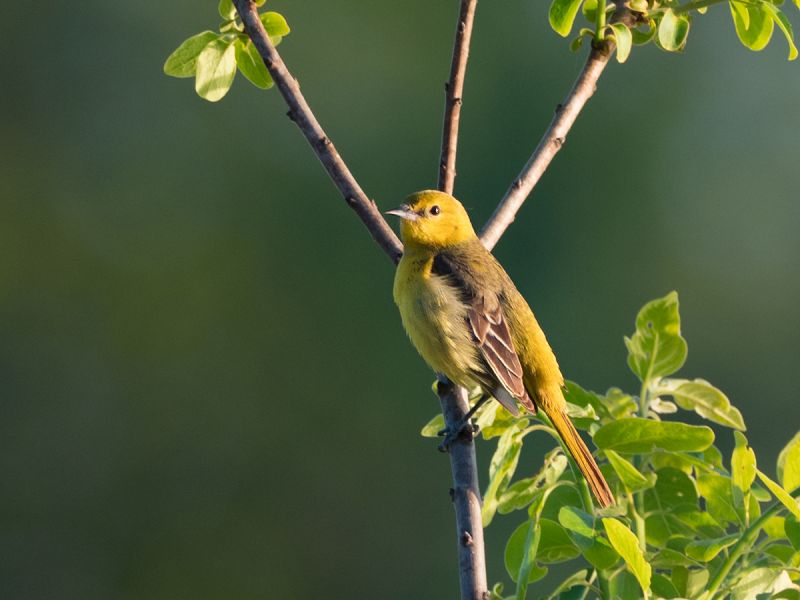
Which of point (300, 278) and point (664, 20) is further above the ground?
point (300, 278)

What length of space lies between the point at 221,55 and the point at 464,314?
1.27 metres

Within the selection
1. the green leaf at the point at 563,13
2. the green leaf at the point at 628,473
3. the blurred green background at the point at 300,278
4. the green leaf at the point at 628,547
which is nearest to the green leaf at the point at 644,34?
the green leaf at the point at 563,13

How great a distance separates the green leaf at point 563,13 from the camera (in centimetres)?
256

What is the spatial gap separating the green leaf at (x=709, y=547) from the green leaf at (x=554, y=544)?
7.3 inches

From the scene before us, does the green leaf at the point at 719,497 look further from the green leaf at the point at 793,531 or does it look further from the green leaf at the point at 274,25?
the green leaf at the point at 274,25

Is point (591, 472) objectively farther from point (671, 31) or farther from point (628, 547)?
point (671, 31)

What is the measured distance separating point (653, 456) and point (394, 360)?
1125 cm

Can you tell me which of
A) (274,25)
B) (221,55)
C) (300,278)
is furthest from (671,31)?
(300,278)

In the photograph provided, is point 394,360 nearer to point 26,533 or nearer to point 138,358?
point 138,358

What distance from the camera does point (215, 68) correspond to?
2762mm

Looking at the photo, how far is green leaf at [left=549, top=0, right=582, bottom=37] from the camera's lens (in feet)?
8.39

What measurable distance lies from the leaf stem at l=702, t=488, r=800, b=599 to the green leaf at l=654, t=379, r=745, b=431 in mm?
537

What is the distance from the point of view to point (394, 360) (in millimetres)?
13391

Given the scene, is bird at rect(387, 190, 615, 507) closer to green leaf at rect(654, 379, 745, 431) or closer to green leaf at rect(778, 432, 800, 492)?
green leaf at rect(654, 379, 745, 431)
